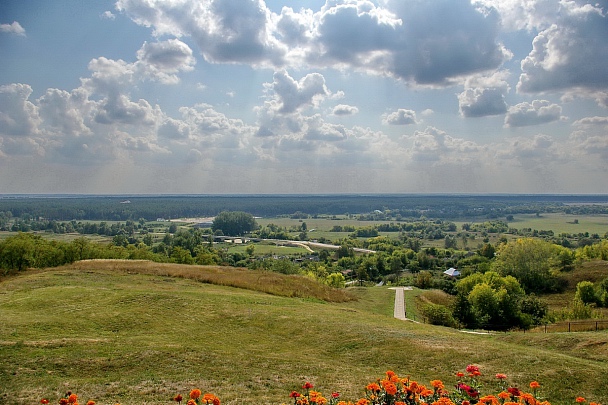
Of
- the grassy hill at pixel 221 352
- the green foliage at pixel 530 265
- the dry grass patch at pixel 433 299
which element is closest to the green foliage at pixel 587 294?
the green foliage at pixel 530 265

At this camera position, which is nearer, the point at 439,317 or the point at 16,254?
the point at 439,317

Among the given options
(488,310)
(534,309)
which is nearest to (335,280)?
(488,310)

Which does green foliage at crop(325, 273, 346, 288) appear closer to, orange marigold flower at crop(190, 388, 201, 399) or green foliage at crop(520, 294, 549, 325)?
green foliage at crop(520, 294, 549, 325)

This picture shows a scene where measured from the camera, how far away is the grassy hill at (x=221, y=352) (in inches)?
494

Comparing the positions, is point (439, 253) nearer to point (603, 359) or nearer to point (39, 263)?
point (39, 263)

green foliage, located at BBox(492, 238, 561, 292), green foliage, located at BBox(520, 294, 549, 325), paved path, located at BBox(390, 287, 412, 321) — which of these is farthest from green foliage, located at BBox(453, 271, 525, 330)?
green foliage, located at BBox(492, 238, 561, 292)

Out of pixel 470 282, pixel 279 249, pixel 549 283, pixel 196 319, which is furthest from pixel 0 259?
pixel 279 249

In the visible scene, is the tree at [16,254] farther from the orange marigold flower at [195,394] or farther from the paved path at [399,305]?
the orange marigold flower at [195,394]

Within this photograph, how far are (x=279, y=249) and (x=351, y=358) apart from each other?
458 ft

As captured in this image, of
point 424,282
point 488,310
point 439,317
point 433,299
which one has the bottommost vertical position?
point 424,282

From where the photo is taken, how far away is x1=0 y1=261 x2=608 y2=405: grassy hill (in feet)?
41.2

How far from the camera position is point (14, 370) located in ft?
44.0

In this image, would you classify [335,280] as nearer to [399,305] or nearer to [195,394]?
[399,305]

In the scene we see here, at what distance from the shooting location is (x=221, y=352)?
16.1 meters
